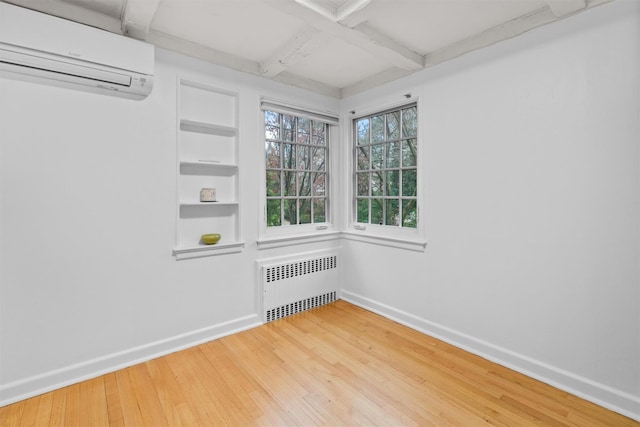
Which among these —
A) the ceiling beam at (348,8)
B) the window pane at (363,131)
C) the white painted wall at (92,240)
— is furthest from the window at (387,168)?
the white painted wall at (92,240)

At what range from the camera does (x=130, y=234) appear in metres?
2.33

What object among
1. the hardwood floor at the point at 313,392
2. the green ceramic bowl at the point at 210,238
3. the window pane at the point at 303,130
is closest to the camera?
the hardwood floor at the point at 313,392

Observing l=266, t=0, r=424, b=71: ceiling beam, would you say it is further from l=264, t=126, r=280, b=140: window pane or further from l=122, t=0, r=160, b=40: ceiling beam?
l=264, t=126, r=280, b=140: window pane

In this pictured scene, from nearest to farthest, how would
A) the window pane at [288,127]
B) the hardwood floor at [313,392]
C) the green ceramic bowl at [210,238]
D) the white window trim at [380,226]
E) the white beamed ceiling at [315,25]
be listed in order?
the hardwood floor at [313,392], the white beamed ceiling at [315,25], the green ceramic bowl at [210,238], the white window trim at [380,226], the window pane at [288,127]

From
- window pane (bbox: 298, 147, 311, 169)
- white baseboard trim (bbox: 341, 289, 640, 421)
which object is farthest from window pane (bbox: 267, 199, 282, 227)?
white baseboard trim (bbox: 341, 289, 640, 421)

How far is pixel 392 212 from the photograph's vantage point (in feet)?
10.7

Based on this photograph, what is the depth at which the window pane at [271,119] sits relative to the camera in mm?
3156

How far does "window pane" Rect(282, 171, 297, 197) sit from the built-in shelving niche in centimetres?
58

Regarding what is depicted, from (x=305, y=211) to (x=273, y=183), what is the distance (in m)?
0.52

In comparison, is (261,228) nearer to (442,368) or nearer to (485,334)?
(442,368)

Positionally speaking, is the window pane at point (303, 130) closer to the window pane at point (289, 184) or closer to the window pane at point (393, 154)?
the window pane at point (289, 184)

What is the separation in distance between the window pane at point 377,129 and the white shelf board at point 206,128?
149cm

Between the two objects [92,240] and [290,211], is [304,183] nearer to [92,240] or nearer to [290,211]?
[290,211]

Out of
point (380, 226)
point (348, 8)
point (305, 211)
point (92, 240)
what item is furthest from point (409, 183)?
point (92, 240)
